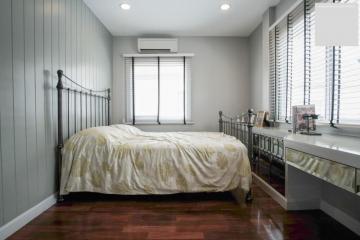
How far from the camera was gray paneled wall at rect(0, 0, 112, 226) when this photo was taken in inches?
60.9

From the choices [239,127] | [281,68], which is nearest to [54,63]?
[239,127]

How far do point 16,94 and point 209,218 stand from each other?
181 centimetres

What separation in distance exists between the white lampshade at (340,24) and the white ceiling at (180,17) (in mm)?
1576

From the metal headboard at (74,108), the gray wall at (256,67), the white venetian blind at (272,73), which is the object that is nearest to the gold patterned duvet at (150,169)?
the metal headboard at (74,108)

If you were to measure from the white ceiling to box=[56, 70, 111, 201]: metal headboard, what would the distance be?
1.14m

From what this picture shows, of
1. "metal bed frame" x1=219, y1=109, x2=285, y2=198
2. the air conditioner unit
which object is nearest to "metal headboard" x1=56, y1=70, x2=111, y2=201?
the air conditioner unit

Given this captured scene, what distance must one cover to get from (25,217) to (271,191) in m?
2.27

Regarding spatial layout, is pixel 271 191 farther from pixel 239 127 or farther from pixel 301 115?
pixel 239 127

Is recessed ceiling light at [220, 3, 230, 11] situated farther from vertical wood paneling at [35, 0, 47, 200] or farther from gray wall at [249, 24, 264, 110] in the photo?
vertical wood paneling at [35, 0, 47, 200]

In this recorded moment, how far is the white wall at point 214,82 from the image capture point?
4.09 metres

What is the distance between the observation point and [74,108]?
258 cm

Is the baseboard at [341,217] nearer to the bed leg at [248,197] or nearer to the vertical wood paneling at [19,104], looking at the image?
the bed leg at [248,197]

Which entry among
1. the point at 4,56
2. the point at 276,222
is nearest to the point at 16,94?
the point at 4,56

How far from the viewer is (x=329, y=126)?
1.94m
